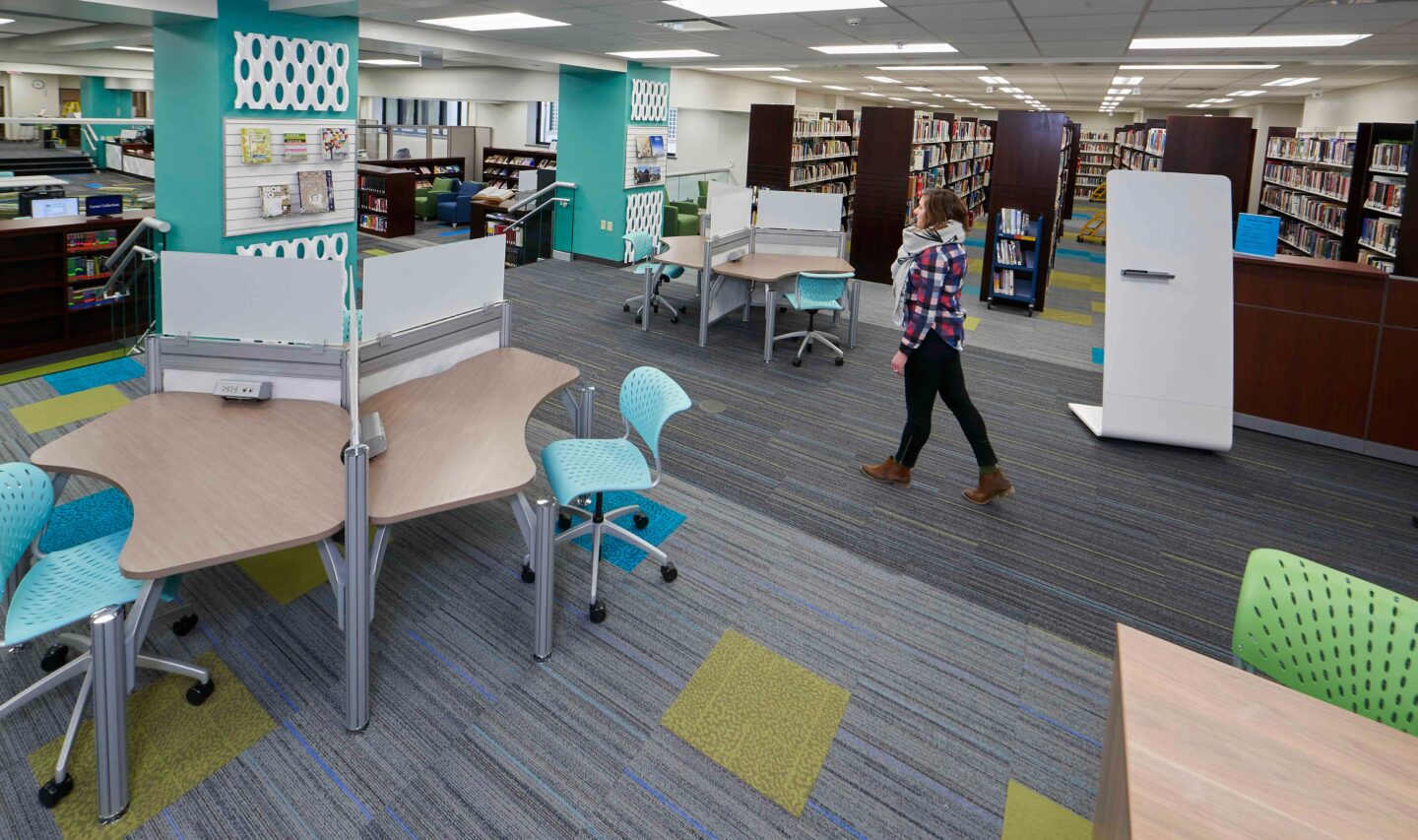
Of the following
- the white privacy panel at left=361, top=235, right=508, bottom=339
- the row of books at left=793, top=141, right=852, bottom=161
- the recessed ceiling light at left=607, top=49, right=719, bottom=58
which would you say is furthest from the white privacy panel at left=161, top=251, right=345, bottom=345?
the row of books at left=793, top=141, right=852, bottom=161

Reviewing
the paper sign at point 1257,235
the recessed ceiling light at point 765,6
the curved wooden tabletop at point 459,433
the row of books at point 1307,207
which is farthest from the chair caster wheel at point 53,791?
the row of books at point 1307,207

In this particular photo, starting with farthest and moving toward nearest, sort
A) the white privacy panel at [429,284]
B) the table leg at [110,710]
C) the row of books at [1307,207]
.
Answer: the row of books at [1307,207]
the white privacy panel at [429,284]
the table leg at [110,710]

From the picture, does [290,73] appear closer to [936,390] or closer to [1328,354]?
[936,390]

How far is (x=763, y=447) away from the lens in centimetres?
485

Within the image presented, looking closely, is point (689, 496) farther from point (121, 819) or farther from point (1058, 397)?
point (1058, 397)

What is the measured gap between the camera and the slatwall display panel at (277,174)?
5.81m

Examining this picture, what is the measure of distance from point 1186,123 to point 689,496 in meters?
7.62

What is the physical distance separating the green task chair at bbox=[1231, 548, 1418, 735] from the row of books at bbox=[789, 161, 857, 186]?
1036cm

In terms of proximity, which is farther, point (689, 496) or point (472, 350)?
point (689, 496)

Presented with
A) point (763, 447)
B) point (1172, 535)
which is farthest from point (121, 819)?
point (1172, 535)

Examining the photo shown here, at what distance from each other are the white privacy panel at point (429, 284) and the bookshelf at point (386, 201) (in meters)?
9.32

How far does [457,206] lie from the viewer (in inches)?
530

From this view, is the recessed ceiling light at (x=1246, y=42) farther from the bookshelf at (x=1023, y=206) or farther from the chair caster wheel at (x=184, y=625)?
the chair caster wheel at (x=184, y=625)

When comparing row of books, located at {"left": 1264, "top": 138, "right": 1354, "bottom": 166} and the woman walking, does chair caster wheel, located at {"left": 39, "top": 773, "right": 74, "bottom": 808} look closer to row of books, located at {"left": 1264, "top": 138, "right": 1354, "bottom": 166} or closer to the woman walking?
the woman walking
